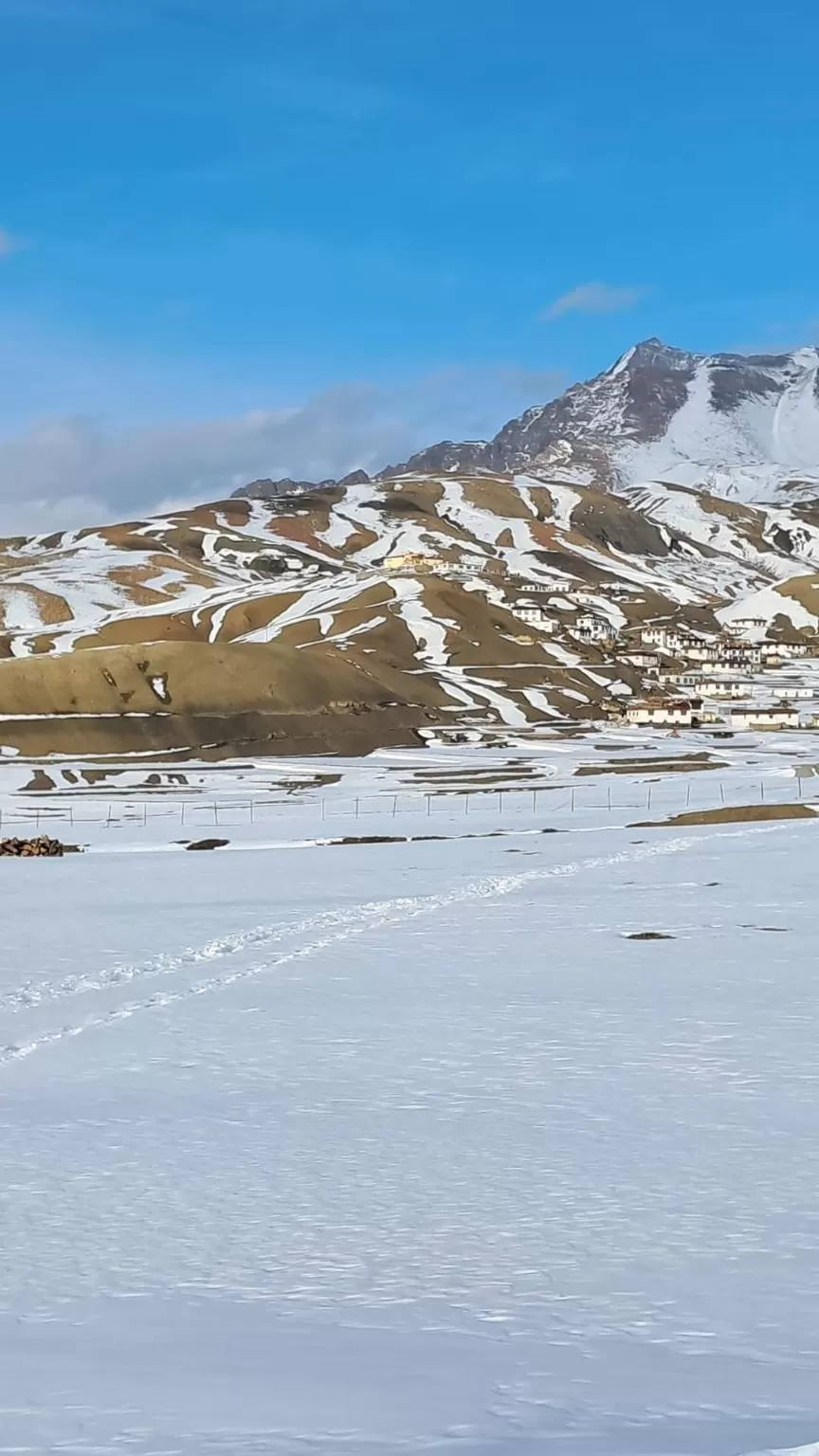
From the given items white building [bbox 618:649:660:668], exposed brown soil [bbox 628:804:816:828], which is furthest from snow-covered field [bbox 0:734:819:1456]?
white building [bbox 618:649:660:668]

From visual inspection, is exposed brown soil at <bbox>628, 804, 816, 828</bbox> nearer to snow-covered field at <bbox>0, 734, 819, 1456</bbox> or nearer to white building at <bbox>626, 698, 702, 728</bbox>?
snow-covered field at <bbox>0, 734, 819, 1456</bbox>

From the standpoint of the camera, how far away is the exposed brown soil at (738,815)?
53.5 metres

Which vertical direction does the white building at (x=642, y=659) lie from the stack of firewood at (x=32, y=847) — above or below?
above

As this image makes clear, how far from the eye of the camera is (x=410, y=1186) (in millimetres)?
13172

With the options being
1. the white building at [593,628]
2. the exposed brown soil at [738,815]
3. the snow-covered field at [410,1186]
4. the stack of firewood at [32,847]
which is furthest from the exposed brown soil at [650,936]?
the white building at [593,628]

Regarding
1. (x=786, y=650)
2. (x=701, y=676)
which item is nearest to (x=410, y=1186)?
(x=701, y=676)

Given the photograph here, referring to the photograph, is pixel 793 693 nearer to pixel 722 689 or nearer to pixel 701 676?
pixel 722 689

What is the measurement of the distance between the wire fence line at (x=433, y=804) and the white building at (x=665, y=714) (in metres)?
44.7

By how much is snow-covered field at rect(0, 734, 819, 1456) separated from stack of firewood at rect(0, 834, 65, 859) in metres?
17.3

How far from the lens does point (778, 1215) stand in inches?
477

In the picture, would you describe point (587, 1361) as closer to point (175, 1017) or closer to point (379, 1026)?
point (379, 1026)

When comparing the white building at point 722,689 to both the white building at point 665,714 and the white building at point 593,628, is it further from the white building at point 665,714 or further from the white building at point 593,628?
the white building at point 593,628

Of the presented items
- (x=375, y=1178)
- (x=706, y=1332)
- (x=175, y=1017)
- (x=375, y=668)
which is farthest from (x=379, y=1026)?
(x=375, y=668)

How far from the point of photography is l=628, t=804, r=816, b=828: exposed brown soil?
176 ft
